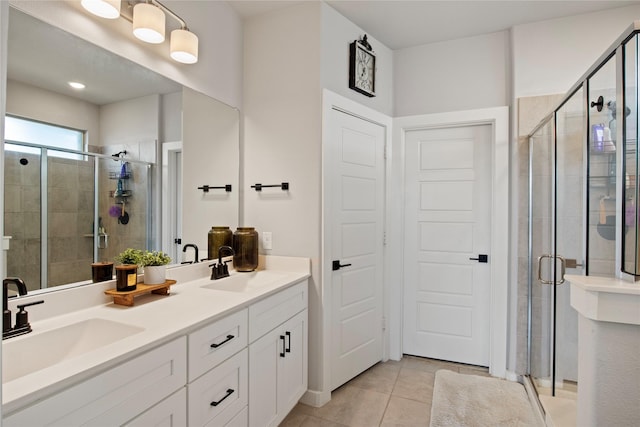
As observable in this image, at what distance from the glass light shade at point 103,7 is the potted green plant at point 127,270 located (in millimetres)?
1098

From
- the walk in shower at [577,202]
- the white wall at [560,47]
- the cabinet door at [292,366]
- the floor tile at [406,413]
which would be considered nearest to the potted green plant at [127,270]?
the cabinet door at [292,366]

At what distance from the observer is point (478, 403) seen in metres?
2.37

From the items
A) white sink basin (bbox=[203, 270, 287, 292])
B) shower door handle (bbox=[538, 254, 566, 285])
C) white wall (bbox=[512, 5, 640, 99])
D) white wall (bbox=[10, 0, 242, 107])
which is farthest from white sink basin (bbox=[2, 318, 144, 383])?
white wall (bbox=[512, 5, 640, 99])

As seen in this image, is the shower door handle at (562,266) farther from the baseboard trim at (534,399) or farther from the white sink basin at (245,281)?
the white sink basin at (245,281)

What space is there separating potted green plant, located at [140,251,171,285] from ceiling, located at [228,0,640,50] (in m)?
1.81

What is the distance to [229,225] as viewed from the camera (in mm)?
2484

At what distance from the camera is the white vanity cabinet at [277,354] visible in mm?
1732

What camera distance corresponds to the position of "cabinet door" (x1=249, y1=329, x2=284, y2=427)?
67.0 inches

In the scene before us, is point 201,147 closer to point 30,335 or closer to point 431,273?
point 30,335

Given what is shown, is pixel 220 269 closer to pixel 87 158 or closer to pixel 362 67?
pixel 87 158

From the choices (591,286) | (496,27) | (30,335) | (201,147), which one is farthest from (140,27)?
(496,27)

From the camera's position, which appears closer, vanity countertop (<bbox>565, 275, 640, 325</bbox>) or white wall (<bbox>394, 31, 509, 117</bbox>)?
vanity countertop (<bbox>565, 275, 640, 325</bbox>)

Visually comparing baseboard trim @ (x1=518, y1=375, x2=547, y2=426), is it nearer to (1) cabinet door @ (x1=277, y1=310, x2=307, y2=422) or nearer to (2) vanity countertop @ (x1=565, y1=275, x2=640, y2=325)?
(2) vanity countertop @ (x1=565, y1=275, x2=640, y2=325)

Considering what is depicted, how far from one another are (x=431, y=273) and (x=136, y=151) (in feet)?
8.19
